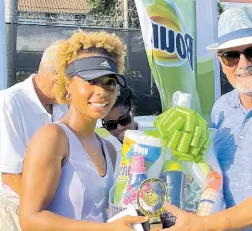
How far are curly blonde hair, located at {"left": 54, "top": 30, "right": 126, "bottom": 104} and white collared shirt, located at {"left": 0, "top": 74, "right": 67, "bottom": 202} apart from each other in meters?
0.79

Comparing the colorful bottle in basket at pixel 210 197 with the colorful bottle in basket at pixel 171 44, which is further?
the colorful bottle in basket at pixel 171 44

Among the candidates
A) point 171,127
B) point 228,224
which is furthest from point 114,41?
point 228,224

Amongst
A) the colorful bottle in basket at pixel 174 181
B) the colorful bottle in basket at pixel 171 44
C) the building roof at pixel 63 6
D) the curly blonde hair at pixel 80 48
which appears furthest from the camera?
the building roof at pixel 63 6

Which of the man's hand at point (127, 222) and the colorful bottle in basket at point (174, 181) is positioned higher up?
the colorful bottle in basket at point (174, 181)

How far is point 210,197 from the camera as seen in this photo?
1.71m

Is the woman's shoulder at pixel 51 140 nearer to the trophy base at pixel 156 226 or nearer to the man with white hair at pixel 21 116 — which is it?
the trophy base at pixel 156 226

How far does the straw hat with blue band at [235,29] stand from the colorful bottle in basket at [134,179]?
2.01 ft

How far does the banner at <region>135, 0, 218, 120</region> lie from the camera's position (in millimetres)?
4191

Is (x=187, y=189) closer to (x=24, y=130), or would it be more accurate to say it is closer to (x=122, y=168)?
(x=122, y=168)

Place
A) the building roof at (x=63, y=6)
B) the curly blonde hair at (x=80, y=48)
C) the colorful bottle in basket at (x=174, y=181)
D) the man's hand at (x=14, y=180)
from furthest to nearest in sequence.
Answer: the building roof at (x=63, y=6) → the man's hand at (x=14, y=180) → the curly blonde hair at (x=80, y=48) → the colorful bottle in basket at (x=174, y=181)

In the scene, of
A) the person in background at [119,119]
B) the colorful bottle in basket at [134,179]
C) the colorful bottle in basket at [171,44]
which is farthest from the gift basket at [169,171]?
the colorful bottle in basket at [171,44]

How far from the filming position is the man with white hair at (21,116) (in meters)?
2.54

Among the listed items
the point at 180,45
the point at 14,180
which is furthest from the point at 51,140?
the point at 180,45

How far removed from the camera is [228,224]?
5.42ft
